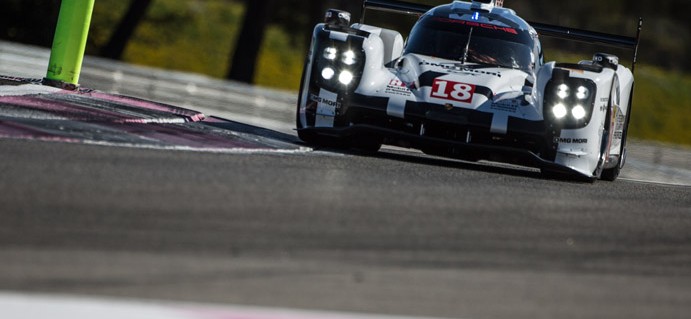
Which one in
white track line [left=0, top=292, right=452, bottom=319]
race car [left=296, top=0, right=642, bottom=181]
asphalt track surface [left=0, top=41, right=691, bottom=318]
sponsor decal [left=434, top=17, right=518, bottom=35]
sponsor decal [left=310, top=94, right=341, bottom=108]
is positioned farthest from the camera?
sponsor decal [left=434, top=17, right=518, bottom=35]

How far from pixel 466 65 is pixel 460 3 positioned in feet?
4.37

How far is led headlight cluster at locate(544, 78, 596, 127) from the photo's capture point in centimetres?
960

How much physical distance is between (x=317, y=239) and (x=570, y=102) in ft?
15.1

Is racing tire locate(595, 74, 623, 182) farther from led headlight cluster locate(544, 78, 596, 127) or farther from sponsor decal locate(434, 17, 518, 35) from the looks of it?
sponsor decal locate(434, 17, 518, 35)

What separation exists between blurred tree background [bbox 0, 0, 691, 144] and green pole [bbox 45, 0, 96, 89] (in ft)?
50.2

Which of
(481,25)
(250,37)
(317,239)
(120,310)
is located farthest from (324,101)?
(250,37)

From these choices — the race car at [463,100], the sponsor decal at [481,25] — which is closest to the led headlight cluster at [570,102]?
the race car at [463,100]

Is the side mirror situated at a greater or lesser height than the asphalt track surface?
greater

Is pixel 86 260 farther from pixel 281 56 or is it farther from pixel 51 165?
pixel 281 56

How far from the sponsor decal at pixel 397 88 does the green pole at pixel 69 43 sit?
115 inches

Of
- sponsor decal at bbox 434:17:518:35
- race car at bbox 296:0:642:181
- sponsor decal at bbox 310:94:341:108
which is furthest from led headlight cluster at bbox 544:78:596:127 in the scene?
sponsor decal at bbox 310:94:341:108

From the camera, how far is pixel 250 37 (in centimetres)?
2662

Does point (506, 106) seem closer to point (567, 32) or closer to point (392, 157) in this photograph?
point (392, 157)

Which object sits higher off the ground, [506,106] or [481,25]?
[481,25]
